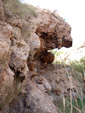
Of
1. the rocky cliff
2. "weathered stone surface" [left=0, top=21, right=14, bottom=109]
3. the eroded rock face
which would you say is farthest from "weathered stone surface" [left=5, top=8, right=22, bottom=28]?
the eroded rock face

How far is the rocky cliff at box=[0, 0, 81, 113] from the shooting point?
3.39 meters

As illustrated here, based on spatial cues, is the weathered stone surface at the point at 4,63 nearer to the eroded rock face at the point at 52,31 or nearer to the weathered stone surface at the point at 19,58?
the weathered stone surface at the point at 19,58

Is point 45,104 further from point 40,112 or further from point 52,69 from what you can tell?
point 52,69

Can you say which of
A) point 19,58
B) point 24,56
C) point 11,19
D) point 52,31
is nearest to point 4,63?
point 19,58

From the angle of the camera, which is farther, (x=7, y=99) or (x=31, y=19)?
(x=31, y=19)

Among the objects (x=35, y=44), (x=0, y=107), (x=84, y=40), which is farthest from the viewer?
(x=84, y=40)

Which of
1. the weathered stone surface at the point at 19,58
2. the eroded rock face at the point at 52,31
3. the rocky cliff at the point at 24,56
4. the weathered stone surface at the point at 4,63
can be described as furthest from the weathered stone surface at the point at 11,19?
the eroded rock face at the point at 52,31

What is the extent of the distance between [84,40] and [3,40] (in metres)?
11.4

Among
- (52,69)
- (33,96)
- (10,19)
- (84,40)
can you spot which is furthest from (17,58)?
(84,40)

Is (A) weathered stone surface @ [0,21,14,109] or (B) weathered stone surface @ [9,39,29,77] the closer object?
(A) weathered stone surface @ [0,21,14,109]

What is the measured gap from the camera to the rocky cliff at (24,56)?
3.39 m

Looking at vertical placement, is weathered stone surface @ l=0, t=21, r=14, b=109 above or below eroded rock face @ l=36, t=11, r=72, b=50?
below

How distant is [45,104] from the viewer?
472 cm

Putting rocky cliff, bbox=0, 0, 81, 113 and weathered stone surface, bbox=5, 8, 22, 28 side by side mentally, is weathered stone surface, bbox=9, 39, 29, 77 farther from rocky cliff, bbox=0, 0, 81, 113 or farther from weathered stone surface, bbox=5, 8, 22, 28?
weathered stone surface, bbox=5, 8, 22, 28
